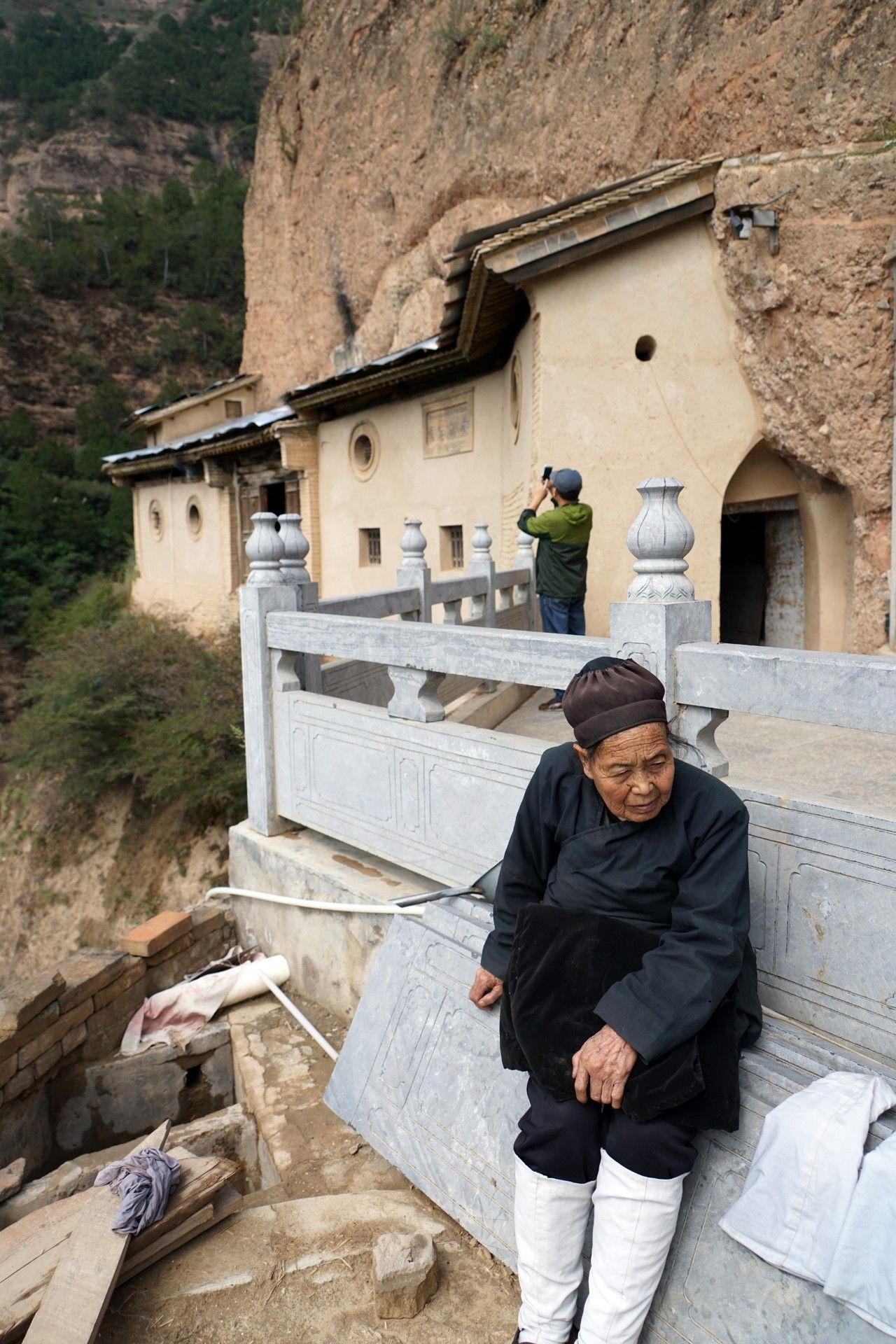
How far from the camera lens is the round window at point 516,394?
35.9 ft

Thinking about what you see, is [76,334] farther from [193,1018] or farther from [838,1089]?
[838,1089]

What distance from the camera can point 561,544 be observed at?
705cm

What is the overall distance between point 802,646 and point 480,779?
688cm

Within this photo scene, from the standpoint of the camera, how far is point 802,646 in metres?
9.53

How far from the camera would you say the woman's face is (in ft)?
7.39

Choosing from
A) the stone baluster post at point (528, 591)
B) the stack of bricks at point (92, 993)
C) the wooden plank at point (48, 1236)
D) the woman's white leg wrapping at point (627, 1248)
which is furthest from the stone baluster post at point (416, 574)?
the woman's white leg wrapping at point (627, 1248)

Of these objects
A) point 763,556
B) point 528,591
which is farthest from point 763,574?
point 528,591

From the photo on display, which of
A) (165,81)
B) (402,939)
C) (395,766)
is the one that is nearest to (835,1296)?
(402,939)

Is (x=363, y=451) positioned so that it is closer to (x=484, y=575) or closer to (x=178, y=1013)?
(x=484, y=575)

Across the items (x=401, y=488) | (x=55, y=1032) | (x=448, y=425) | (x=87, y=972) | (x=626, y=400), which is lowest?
(x=55, y=1032)

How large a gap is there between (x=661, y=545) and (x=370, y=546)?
1336cm

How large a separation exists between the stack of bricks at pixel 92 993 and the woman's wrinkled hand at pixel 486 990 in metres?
3.06

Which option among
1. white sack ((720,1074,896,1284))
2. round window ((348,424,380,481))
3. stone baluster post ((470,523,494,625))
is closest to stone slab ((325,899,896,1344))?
white sack ((720,1074,896,1284))

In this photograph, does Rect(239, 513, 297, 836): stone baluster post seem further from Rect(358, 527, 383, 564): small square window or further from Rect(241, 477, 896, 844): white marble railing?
Rect(358, 527, 383, 564): small square window
